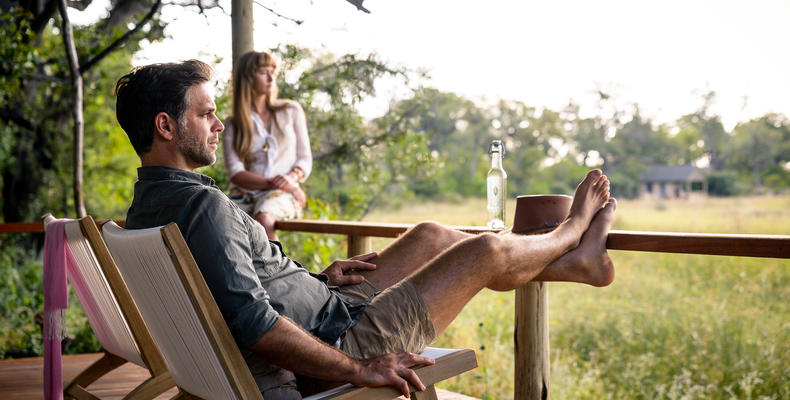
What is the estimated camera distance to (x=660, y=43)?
1834 cm

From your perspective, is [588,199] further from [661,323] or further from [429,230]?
[661,323]

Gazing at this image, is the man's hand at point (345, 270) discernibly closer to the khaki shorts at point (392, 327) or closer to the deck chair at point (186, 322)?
the khaki shorts at point (392, 327)

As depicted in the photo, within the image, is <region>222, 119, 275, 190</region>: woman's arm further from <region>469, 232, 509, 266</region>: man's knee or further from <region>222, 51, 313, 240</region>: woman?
<region>469, 232, 509, 266</region>: man's knee

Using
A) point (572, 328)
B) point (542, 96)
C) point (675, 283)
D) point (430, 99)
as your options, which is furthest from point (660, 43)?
point (430, 99)

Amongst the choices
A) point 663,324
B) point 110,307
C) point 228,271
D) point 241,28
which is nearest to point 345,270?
point 110,307

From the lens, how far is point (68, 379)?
3.32 m

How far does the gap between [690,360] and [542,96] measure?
7.62 metres

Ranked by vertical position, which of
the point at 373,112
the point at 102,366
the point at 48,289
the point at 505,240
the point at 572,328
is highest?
the point at 373,112

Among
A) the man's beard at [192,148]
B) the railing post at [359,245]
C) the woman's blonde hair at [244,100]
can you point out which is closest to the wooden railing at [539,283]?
the railing post at [359,245]

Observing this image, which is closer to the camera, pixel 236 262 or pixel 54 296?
pixel 236 262

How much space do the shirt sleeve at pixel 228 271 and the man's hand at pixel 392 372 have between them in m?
0.24

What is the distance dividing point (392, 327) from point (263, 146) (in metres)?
2.10

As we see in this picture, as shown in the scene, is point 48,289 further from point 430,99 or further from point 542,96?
point 542,96

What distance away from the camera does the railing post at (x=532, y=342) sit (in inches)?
96.3
